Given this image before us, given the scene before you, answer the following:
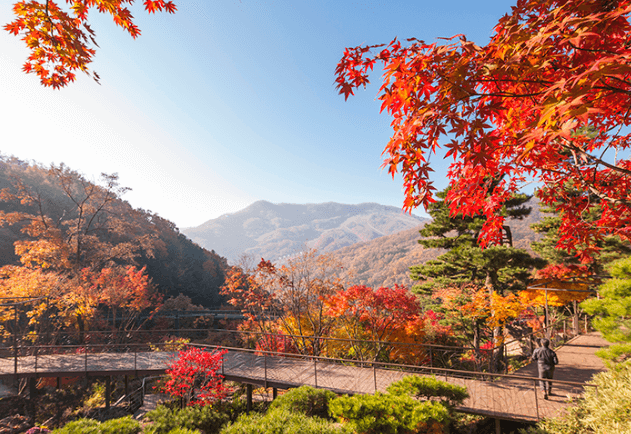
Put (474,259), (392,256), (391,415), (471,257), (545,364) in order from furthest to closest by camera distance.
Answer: (392,256) → (471,257) → (474,259) → (545,364) → (391,415)

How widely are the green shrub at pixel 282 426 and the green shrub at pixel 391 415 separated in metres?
0.36

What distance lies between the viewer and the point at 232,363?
913 centimetres

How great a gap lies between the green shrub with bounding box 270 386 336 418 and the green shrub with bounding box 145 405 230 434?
1450 millimetres

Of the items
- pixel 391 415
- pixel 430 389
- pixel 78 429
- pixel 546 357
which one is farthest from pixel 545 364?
pixel 78 429

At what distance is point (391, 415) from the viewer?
191 inches

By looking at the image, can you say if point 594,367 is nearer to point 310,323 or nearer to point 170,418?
point 310,323

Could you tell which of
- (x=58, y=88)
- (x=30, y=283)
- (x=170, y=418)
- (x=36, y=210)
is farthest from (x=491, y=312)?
(x=36, y=210)

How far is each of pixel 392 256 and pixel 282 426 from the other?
5320 centimetres

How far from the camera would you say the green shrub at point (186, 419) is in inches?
204

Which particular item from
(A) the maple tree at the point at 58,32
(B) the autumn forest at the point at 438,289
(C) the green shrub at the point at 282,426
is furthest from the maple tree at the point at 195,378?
(A) the maple tree at the point at 58,32

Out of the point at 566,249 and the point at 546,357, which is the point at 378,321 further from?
the point at 566,249

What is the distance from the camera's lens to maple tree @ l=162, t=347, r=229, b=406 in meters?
7.03

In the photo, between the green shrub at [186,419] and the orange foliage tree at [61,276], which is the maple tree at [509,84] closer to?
the green shrub at [186,419]

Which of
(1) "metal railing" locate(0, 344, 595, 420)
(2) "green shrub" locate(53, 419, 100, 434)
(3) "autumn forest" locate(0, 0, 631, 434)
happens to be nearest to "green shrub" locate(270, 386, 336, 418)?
(3) "autumn forest" locate(0, 0, 631, 434)
